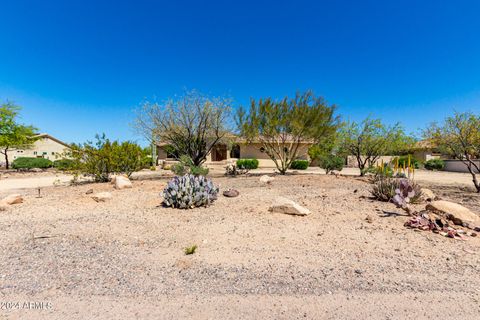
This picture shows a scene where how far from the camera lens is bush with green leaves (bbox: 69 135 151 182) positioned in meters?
11.0

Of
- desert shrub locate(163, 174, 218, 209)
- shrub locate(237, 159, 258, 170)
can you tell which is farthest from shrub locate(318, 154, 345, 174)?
desert shrub locate(163, 174, 218, 209)

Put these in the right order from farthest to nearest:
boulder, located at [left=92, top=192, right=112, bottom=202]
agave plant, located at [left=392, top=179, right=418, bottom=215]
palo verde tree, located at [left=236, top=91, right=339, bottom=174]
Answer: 1. palo verde tree, located at [left=236, top=91, right=339, bottom=174]
2. boulder, located at [left=92, top=192, right=112, bottom=202]
3. agave plant, located at [left=392, top=179, right=418, bottom=215]

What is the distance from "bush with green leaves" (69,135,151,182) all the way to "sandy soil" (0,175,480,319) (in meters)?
5.69

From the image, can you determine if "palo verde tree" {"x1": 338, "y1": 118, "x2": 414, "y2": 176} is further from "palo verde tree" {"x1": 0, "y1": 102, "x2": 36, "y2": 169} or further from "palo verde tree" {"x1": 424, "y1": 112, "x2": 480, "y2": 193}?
"palo verde tree" {"x1": 0, "y1": 102, "x2": 36, "y2": 169}

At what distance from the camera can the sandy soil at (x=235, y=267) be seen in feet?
8.02

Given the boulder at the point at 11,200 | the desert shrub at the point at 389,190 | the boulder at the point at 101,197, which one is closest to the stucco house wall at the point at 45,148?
the boulder at the point at 11,200

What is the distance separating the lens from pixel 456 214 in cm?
516

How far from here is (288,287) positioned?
281 cm

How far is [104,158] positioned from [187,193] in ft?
21.8

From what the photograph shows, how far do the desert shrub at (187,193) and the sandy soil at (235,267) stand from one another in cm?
65

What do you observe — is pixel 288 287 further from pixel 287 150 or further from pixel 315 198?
pixel 287 150

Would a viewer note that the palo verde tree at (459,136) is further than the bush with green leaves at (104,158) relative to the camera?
No

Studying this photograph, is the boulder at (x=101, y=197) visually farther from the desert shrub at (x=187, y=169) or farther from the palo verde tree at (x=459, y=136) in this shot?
the palo verde tree at (x=459, y=136)

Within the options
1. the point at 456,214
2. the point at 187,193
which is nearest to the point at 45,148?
the point at 187,193
